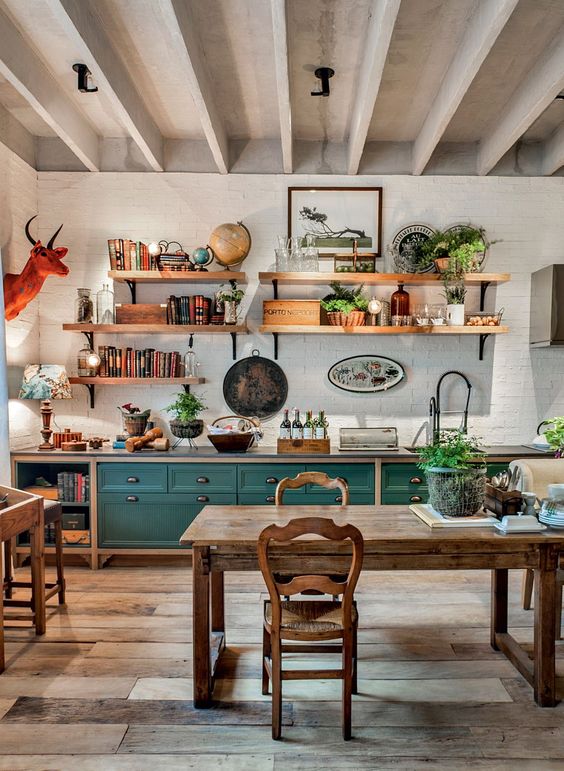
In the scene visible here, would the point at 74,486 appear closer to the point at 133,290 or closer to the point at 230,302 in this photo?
the point at 133,290

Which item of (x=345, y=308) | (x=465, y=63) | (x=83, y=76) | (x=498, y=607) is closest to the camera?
(x=498, y=607)

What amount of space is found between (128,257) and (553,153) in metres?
3.72

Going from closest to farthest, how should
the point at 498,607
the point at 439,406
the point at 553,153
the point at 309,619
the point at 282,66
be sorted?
the point at 309,619
the point at 498,607
the point at 282,66
the point at 553,153
the point at 439,406

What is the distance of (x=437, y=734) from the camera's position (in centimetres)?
233

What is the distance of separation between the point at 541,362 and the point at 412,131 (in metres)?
2.32

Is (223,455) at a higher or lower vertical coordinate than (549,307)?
lower

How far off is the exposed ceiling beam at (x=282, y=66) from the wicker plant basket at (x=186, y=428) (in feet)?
7.70

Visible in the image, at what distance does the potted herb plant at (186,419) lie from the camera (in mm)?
4676

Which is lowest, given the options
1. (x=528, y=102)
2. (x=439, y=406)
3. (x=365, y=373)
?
(x=439, y=406)

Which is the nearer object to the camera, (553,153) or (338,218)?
(553,153)

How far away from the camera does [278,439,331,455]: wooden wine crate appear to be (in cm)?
453

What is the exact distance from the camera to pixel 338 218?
500cm

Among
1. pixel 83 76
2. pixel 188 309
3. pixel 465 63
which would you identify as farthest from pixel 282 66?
pixel 188 309

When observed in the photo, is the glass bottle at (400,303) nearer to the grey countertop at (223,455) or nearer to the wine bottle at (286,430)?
the grey countertop at (223,455)
